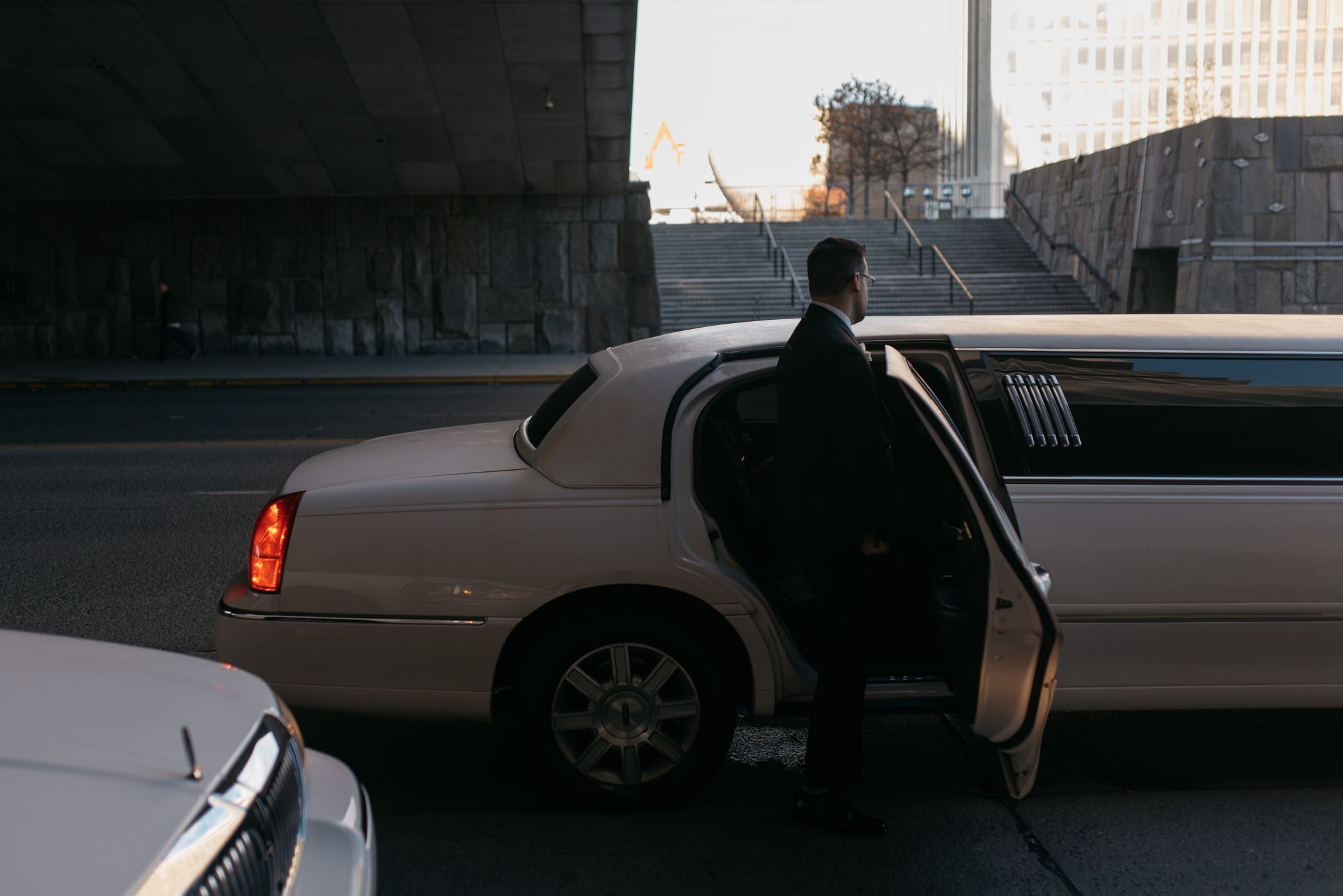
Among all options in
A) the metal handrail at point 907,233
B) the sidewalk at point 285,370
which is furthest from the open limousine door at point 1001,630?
the metal handrail at point 907,233

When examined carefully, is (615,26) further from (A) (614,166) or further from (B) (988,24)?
(B) (988,24)

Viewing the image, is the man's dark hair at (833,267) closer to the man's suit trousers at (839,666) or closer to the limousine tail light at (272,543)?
the man's suit trousers at (839,666)

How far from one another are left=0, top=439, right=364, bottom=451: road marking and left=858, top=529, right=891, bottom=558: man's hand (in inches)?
360

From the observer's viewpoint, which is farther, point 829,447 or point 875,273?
point 875,273

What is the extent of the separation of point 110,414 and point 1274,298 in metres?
19.2

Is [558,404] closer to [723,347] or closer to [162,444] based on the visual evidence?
[723,347]

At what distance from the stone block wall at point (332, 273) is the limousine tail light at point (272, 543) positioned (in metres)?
20.7

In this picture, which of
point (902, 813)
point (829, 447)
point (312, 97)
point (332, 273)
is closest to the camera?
point (829, 447)

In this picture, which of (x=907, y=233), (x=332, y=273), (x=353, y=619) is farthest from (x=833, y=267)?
(x=907, y=233)

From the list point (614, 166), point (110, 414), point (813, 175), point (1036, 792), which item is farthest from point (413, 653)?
point (813, 175)

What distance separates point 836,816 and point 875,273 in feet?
85.5

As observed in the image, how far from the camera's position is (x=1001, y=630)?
3.11 meters

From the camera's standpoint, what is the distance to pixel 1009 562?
3078mm

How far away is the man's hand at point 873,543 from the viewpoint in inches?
128
